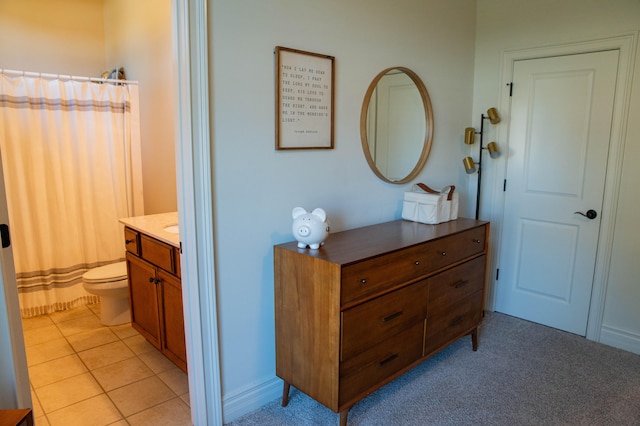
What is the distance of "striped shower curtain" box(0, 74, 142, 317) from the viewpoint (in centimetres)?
333

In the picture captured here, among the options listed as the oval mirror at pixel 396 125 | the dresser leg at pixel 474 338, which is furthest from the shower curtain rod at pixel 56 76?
the dresser leg at pixel 474 338

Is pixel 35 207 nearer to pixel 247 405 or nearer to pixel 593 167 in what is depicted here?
pixel 247 405

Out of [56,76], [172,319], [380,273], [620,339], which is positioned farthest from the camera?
[56,76]

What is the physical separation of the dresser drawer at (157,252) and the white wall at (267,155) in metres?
0.47

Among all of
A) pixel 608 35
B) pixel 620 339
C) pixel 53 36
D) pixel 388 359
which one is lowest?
pixel 620 339

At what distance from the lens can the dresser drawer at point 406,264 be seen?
1.90 metres

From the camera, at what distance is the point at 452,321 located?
8.54ft

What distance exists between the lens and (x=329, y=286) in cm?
187

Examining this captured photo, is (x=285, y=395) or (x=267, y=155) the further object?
(x=285, y=395)

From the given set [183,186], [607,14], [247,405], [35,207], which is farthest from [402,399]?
[35,207]

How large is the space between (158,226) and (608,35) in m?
3.16

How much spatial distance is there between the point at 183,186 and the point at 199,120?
299 millimetres

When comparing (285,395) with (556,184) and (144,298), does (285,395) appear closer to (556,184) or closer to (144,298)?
(144,298)

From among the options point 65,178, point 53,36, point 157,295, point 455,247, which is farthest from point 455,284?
point 53,36
